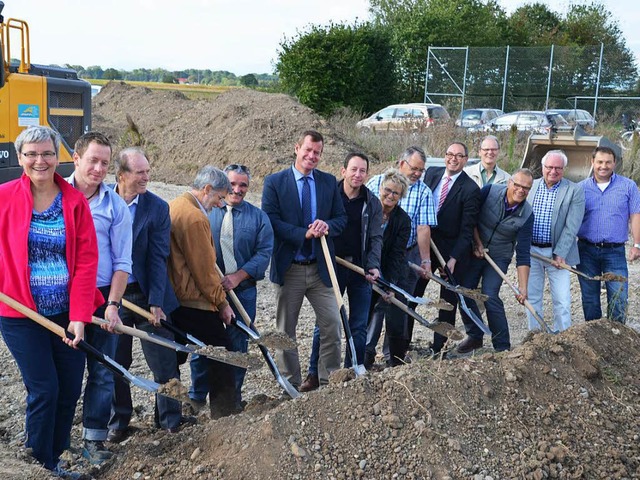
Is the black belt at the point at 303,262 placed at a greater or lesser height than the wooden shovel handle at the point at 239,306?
greater

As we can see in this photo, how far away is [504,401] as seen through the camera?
449 centimetres

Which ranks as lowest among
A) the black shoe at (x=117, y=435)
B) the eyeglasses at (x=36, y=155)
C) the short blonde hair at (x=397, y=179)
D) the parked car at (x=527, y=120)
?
the black shoe at (x=117, y=435)

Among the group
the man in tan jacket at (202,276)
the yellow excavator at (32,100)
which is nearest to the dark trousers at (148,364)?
the man in tan jacket at (202,276)

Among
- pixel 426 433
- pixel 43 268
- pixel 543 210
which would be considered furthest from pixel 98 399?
pixel 543 210

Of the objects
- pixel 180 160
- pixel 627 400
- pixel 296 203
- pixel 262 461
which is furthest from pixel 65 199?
pixel 180 160

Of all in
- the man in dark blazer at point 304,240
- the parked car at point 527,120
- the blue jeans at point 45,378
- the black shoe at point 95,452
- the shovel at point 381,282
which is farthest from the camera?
the parked car at point 527,120

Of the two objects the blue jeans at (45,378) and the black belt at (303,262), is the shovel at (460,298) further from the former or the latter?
the blue jeans at (45,378)

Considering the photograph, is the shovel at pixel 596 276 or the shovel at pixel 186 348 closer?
the shovel at pixel 186 348

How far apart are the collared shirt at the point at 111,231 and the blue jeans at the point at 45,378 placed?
44 cm

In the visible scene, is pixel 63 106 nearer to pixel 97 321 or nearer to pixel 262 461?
pixel 97 321

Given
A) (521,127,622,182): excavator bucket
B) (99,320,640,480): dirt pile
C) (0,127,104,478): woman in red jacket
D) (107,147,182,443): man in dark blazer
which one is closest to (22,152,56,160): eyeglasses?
(0,127,104,478): woman in red jacket

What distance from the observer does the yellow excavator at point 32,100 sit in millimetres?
9867

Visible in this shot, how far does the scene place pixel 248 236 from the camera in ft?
17.6

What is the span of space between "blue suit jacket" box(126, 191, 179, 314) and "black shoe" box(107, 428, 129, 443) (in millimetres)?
928
